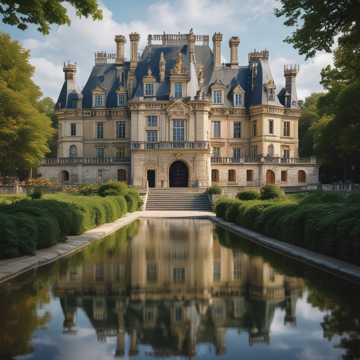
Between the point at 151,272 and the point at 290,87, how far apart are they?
52.0 meters

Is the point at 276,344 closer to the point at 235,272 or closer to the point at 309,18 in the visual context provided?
the point at 235,272

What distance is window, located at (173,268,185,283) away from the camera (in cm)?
954

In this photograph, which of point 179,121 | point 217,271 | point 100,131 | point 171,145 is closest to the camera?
point 217,271

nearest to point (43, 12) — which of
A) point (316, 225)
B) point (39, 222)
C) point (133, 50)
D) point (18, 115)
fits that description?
point (39, 222)

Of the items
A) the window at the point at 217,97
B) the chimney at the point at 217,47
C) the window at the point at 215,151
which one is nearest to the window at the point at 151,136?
the window at the point at 215,151

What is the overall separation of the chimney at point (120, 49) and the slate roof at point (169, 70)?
2.38 feet

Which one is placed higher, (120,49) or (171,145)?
(120,49)

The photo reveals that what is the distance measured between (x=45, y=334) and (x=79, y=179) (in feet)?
157

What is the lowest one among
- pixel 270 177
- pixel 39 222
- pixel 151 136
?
pixel 39 222

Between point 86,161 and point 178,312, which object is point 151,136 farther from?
point 178,312

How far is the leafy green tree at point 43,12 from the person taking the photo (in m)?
10.9

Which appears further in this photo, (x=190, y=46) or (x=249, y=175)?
(x=190, y=46)

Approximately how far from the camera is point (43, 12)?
11.3 metres

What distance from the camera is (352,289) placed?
8.64 meters
